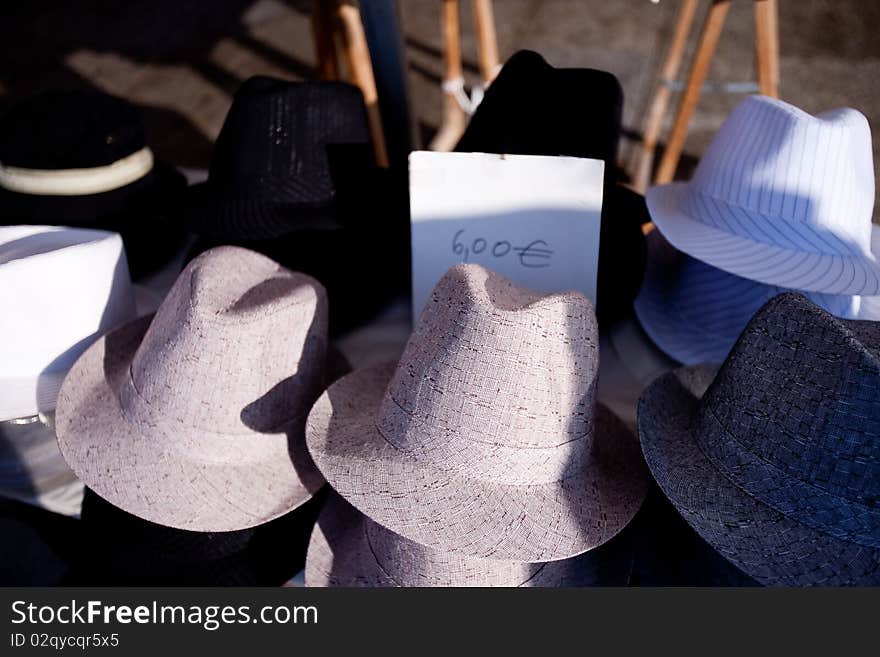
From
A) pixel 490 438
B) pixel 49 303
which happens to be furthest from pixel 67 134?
pixel 490 438

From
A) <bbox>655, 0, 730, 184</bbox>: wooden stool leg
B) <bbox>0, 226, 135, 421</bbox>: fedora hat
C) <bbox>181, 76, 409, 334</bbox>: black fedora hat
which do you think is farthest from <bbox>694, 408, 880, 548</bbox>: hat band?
<bbox>655, 0, 730, 184</bbox>: wooden stool leg

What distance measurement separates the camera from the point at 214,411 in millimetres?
936

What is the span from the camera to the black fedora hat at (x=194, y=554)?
3.47ft

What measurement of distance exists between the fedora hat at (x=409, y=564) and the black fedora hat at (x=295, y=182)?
1.43 ft

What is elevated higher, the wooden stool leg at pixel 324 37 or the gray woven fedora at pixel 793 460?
the wooden stool leg at pixel 324 37

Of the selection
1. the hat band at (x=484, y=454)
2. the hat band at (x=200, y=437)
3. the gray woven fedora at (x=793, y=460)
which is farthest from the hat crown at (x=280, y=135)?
the gray woven fedora at (x=793, y=460)

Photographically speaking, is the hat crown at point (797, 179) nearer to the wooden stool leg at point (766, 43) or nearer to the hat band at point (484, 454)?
the hat band at point (484, 454)

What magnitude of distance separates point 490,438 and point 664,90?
6.07 ft

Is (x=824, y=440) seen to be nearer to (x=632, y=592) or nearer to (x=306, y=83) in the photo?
(x=632, y=592)

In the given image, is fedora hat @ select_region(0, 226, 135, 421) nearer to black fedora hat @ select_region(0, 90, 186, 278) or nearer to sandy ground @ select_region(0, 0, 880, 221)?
black fedora hat @ select_region(0, 90, 186, 278)

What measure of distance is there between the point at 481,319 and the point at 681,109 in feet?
5.00

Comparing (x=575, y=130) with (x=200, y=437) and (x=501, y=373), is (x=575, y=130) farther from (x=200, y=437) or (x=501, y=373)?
(x=200, y=437)

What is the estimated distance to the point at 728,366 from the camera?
2.75 feet

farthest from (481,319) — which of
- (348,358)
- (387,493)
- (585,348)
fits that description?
(348,358)
